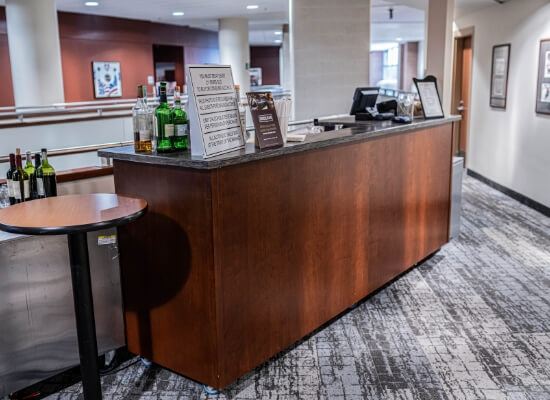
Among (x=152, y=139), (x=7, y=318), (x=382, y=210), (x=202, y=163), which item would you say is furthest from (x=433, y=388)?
(x=7, y=318)

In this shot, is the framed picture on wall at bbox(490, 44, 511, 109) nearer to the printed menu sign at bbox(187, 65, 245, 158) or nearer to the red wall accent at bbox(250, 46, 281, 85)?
the printed menu sign at bbox(187, 65, 245, 158)

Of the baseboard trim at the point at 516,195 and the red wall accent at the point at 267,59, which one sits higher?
the red wall accent at the point at 267,59

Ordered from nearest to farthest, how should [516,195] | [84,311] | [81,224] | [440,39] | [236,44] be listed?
[81,224] → [84,311] → [440,39] → [516,195] → [236,44]

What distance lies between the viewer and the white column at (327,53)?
6.44 m

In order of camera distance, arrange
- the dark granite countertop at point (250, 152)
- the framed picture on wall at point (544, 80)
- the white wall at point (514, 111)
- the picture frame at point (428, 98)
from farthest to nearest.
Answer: the white wall at point (514, 111)
the framed picture on wall at point (544, 80)
the picture frame at point (428, 98)
the dark granite countertop at point (250, 152)

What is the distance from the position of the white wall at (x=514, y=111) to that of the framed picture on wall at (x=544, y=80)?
0.10m

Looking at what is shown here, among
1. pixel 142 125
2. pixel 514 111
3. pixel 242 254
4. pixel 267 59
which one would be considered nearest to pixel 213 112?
pixel 142 125

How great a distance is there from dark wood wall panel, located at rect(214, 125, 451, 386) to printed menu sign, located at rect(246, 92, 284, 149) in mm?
101

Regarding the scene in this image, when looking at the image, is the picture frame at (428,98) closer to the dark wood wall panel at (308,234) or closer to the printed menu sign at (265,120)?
the dark wood wall panel at (308,234)

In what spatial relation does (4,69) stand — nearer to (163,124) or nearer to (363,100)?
(363,100)

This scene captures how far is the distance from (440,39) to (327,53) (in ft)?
4.18

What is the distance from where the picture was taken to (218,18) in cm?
1281

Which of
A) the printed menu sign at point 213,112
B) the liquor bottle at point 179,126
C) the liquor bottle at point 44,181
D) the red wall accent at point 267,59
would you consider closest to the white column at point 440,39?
the printed menu sign at point 213,112

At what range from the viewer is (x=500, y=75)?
7031 mm
